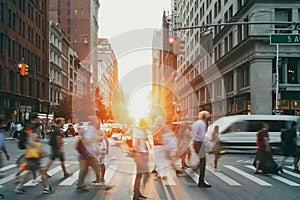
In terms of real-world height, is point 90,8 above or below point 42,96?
above

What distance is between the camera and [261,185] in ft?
36.9

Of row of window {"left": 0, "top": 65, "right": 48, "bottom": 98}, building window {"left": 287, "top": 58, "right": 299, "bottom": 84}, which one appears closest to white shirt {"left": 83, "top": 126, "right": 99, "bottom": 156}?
building window {"left": 287, "top": 58, "right": 299, "bottom": 84}

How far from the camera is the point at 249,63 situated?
3500 cm

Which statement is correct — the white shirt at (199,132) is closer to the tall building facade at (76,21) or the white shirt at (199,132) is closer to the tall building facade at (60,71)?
the tall building facade at (60,71)

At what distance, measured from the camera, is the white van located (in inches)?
870

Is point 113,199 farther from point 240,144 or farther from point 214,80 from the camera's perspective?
point 214,80

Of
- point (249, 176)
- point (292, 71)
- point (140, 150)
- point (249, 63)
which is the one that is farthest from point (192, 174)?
point (292, 71)

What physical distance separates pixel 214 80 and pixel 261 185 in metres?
36.5

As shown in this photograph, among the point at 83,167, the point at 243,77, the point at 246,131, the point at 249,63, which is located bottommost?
the point at 83,167

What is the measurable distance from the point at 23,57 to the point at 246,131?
39012mm

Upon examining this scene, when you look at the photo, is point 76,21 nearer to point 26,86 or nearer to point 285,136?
point 26,86

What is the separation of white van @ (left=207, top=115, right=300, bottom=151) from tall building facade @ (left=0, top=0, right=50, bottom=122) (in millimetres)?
23066

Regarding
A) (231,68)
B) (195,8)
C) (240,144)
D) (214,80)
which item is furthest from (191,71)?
(240,144)

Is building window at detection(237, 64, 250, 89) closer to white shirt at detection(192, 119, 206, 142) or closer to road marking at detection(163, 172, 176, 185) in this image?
road marking at detection(163, 172, 176, 185)
